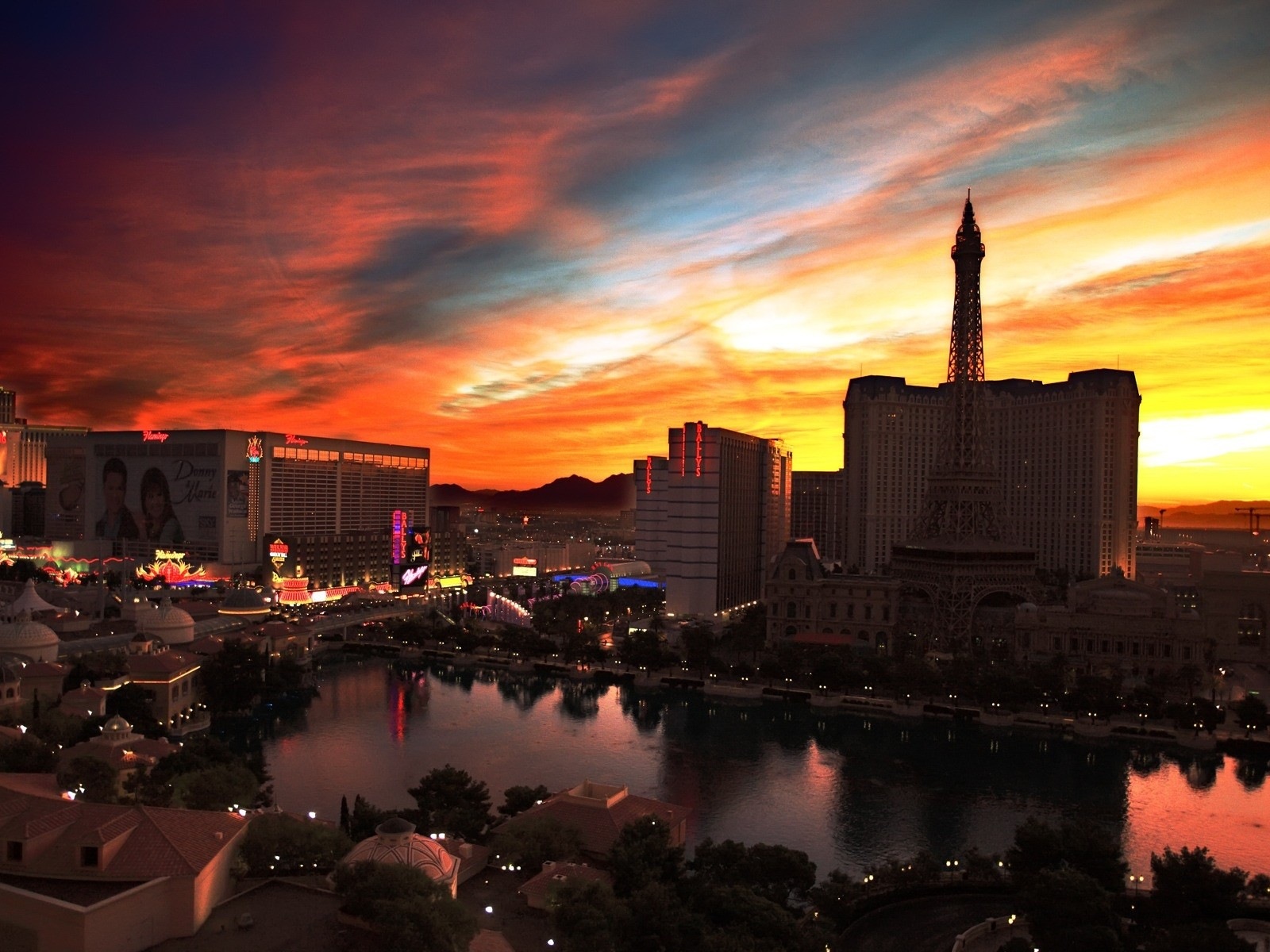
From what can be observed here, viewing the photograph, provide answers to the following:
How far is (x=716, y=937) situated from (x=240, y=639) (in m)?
40.3

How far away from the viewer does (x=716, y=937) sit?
16.0 metres

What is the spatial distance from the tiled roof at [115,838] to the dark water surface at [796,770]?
11.5m

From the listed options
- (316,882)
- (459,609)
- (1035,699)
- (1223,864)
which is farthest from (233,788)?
(459,609)

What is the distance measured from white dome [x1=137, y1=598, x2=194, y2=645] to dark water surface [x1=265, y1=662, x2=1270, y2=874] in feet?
30.1

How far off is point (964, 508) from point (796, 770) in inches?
1288

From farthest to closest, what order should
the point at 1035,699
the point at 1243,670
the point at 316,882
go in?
the point at 1243,670
the point at 1035,699
the point at 316,882

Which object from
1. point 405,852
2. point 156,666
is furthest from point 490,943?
point 156,666

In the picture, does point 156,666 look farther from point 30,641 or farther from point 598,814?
point 598,814

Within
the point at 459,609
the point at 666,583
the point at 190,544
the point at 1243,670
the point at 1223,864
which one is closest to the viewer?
the point at 1223,864

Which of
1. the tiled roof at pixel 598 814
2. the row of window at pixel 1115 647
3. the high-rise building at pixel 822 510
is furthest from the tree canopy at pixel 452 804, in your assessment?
the high-rise building at pixel 822 510

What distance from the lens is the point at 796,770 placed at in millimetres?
35500

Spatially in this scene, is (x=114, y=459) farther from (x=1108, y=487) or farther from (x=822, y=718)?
(x=1108, y=487)

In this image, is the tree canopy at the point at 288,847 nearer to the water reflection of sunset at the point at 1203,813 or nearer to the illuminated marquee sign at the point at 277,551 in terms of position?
the water reflection of sunset at the point at 1203,813

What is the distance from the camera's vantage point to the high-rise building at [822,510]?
110 m
